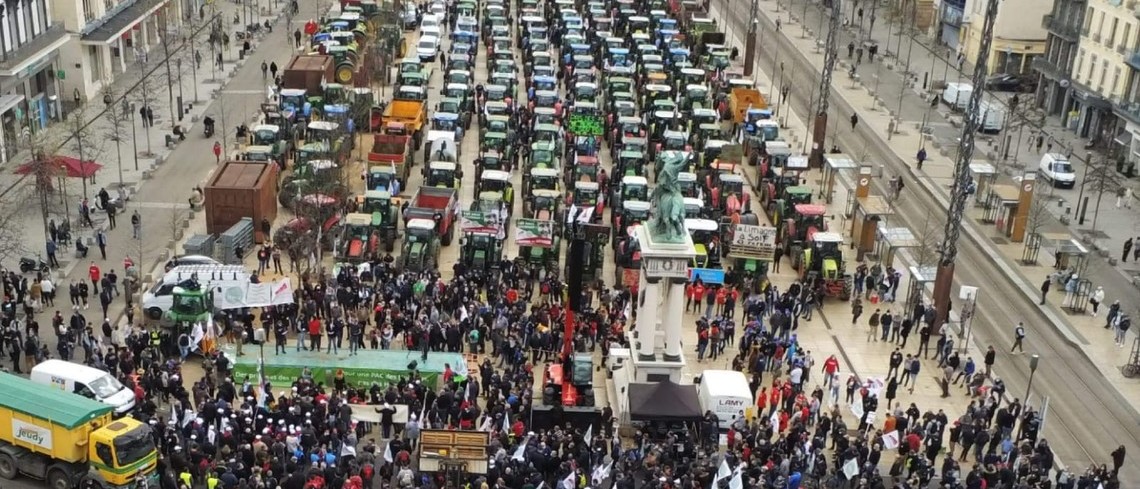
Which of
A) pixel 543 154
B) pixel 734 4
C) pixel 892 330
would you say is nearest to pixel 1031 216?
pixel 892 330

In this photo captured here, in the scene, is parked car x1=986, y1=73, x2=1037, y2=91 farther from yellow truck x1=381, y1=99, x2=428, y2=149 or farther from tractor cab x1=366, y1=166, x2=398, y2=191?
tractor cab x1=366, y1=166, x2=398, y2=191

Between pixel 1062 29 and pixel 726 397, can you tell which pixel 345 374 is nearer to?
pixel 726 397

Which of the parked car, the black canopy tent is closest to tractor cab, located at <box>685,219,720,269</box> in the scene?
the black canopy tent

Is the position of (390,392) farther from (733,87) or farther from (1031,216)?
(733,87)

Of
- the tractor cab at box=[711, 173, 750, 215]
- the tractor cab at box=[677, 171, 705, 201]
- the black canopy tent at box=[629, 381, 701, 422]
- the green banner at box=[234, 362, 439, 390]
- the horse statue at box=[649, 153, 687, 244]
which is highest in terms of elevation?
the horse statue at box=[649, 153, 687, 244]

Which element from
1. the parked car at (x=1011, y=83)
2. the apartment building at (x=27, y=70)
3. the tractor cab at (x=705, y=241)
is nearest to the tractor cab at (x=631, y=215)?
the tractor cab at (x=705, y=241)

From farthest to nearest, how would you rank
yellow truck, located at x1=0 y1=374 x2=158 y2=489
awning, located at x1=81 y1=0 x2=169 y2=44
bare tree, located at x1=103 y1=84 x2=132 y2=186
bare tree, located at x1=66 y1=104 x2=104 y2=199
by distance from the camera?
1. awning, located at x1=81 y1=0 x2=169 y2=44
2. bare tree, located at x1=103 y1=84 x2=132 y2=186
3. bare tree, located at x1=66 y1=104 x2=104 y2=199
4. yellow truck, located at x1=0 y1=374 x2=158 y2=489

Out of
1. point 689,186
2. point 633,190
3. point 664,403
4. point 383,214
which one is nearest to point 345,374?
point 664,403

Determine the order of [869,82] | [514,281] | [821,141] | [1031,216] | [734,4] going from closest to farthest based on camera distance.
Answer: [514,281] → [1031,216] → [821,141] → [869,82] → [734,4]
